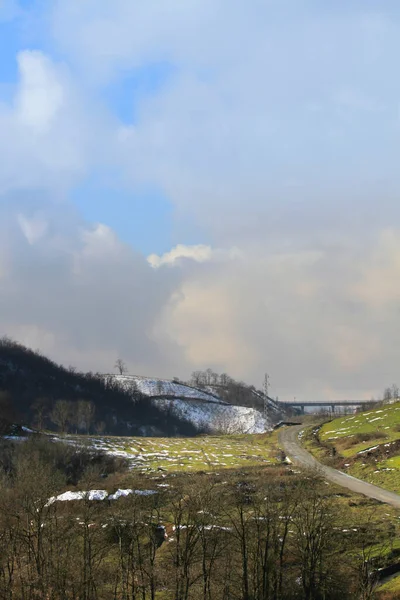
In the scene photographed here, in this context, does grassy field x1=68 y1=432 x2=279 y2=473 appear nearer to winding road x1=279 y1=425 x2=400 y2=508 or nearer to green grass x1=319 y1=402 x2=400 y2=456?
winding road x1=279 y1=425 x2=400 y2=508

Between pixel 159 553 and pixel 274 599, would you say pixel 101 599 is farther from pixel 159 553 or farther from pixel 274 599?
pixel 274 599

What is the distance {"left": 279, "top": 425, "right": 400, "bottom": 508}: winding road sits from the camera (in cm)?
7775

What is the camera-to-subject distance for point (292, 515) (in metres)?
51.7

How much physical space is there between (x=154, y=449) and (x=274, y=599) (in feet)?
351

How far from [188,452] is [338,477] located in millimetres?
56974

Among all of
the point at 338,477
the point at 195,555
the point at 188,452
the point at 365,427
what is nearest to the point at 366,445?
the point at 365,427

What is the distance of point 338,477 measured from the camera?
92.7 m

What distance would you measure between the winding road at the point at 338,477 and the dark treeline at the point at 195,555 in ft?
65.8

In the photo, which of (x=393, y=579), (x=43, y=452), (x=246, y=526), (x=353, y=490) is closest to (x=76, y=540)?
(x=246, y=526)

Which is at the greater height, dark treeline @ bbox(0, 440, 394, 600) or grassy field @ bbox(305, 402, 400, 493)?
grassy field @ bbox(305, 402, 400, 493)

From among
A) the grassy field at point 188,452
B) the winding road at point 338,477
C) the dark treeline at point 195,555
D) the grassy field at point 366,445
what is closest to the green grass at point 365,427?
the grassy field at point 366,445

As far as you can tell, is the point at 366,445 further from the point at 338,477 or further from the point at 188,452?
the point at 188,452

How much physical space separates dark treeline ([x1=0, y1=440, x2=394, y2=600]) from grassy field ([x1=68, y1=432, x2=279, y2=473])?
58.9m

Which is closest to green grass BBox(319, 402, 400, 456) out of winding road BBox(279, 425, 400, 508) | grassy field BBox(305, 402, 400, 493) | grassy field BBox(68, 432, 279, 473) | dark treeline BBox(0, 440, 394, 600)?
grassy field BBox(305, 402, 400, 493)
